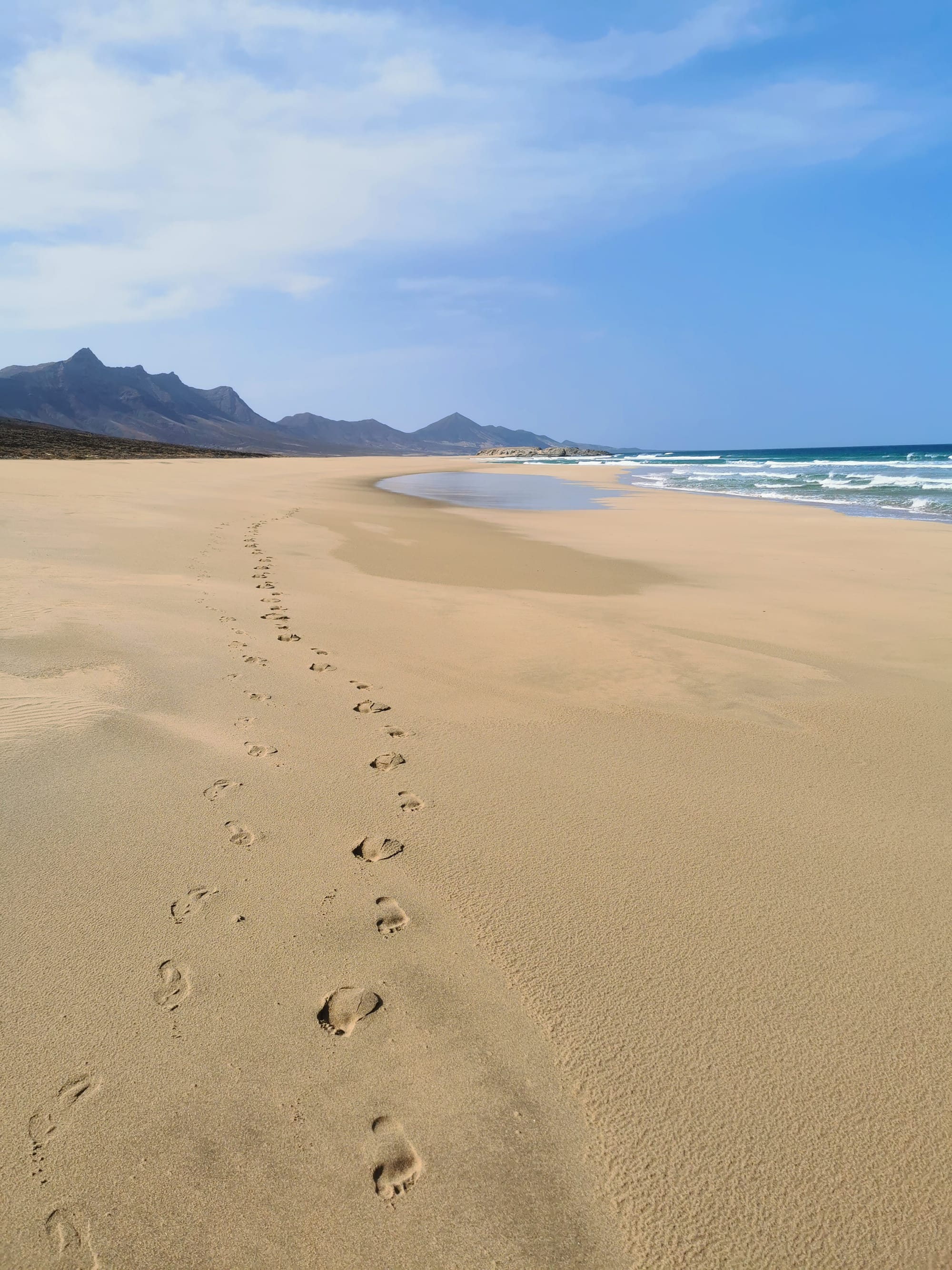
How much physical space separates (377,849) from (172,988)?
2.81 ft

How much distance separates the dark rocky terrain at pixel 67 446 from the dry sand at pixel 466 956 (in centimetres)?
2720

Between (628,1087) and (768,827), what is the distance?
144 centimetres

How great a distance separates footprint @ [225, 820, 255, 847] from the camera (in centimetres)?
252

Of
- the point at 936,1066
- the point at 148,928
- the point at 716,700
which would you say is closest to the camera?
the point at 936,1066

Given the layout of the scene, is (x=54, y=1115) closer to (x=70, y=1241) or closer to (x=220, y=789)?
(x=70, y=1241)

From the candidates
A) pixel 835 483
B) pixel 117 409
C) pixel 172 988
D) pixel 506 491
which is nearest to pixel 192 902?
pixel 172 988

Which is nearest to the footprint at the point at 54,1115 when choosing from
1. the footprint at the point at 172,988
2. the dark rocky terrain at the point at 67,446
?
the footprint at the point at 172,988

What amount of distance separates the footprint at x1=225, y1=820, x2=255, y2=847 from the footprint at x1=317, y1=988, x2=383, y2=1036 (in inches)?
32.3

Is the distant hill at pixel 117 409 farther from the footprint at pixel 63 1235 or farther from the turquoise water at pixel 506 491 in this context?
the footprint at pixel 63 1235

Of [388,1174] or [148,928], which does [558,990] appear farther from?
[148,928]

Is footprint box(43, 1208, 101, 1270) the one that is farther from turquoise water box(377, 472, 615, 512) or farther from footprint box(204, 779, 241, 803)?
turquoise water box(377, 472, 615, 512)

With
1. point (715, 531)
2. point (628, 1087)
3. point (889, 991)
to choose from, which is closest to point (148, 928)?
point (628, 1087)

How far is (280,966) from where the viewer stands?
6.39 feet

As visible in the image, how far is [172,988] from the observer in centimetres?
185
